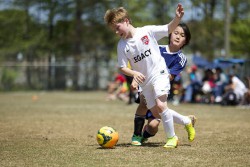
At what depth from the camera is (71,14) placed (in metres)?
46.7

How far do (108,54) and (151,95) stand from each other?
39241mm

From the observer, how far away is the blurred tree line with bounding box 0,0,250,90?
4328 centimetres

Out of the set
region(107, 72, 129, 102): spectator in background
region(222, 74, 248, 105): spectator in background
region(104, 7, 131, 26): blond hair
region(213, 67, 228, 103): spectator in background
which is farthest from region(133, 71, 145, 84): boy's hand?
region(107, 72, 129, 102): spectator in background

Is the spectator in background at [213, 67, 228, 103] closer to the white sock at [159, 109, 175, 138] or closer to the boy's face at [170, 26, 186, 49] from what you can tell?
the boy's face at [170, 26, 186, 49]

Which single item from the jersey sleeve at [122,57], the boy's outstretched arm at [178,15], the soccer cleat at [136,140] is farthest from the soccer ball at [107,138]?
the boy's outstretched arm at [178,15]

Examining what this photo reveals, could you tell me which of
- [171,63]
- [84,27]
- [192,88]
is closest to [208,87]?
[192,88]

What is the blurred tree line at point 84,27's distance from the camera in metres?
43.3

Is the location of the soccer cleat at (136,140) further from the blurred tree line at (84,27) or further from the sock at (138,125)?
the blurred tree line at (84,27)

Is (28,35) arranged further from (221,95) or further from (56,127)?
(56,127)

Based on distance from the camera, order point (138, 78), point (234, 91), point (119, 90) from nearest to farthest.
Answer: point (138, 78), point (234, 91), point (119, 90)

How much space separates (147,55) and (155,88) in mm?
507

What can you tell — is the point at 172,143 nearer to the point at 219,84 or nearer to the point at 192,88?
the point at 219,84

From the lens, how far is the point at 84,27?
47.0m

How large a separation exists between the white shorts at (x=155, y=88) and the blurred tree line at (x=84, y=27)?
111 feet
